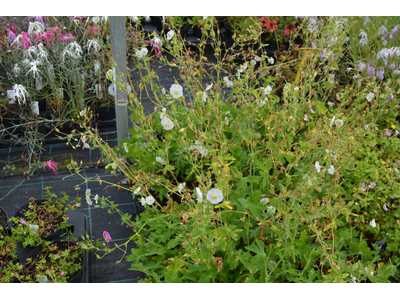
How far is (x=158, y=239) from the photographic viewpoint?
6.53ft

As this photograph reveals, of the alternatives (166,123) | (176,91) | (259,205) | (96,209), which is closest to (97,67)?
(96,209)

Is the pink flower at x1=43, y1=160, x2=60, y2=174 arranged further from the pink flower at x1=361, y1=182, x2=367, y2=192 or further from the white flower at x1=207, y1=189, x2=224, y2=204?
the pink flower at x1=361, y1=182, x2=367, y2=192

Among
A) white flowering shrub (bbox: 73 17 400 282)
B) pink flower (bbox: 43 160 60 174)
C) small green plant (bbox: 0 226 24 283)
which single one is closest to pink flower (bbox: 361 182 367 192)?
white flowering shrub (bbox: 73 17 400 282)

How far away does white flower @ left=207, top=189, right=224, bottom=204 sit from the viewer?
1390 mm

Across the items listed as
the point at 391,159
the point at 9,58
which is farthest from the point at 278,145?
the point at 9,58

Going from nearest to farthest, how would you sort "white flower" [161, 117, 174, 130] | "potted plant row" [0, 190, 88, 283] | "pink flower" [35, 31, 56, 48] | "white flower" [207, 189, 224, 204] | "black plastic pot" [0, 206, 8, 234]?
"white flower" [207, 189, 224, 204] → "white flower" [161, 117, 174, 130] → "potted plant row" [0, 190, 88, 283] → "black plastic pot" [0, 206, 8, 234] → "pink flower" [35, 31, 56, 48]

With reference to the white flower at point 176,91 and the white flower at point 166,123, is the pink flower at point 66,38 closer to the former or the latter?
the white flower at point 176,91

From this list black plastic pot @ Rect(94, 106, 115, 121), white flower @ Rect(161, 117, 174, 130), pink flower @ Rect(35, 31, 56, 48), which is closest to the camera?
white flower @ Rect(161, 117, 174, 130)

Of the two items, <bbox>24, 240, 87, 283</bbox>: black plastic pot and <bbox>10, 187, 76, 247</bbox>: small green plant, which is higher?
<bbox>10, 187, 76, 247</bbox>: small green plant

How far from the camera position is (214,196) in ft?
4.61

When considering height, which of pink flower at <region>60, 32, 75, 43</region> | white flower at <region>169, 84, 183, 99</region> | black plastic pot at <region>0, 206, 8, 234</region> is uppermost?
pink flower at <region>60, 32, 75, 43</region>

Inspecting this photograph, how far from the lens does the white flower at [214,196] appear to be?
1390mm

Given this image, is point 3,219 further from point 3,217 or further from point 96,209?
point 96,209

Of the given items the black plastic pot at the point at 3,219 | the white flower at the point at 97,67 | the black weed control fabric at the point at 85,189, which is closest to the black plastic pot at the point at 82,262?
the black weed control fabric at the point at 85,189
